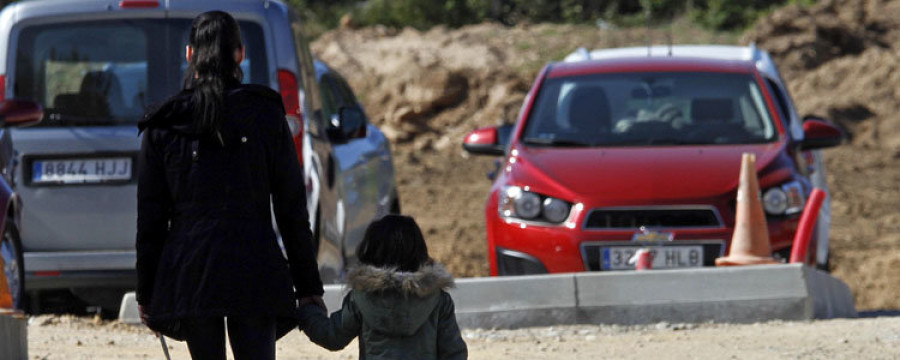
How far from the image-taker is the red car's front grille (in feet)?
29.3

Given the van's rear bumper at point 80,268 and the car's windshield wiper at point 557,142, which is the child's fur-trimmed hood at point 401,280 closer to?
the van's rear bumper at point 80,268

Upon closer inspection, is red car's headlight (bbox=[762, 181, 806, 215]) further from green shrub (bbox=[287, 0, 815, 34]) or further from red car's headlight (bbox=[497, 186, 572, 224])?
green shrub (bbox=[287, 0, 815, 34])

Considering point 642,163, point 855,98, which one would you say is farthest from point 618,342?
point 855,98

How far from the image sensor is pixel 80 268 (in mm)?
8562

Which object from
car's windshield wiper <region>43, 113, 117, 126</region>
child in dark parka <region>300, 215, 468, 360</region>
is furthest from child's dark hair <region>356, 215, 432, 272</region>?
car's windshield wiper <region>43, 113, 117, 126</region>

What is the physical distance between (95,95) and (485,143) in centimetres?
245

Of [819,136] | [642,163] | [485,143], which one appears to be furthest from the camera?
[485,143]

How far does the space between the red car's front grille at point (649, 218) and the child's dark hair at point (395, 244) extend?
174 inches

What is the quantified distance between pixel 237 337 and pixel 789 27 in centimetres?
2457

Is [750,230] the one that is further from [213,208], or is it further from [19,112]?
[213,208]

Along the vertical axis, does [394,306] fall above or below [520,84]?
above

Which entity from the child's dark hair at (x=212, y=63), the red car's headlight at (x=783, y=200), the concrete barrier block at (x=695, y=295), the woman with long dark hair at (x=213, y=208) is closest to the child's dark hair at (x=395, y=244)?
the woman with long dark hair at (x=213, y=208)

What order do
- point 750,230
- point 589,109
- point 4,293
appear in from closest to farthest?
1. point 4,293
2. point 750,230
3. point 589,109

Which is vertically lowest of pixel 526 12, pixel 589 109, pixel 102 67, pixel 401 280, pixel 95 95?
pixel 526 12
